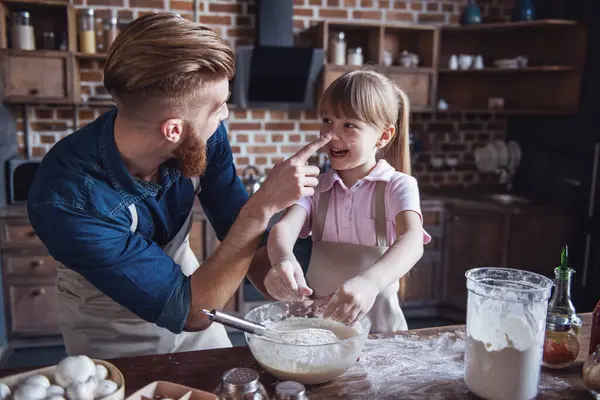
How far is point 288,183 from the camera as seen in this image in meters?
1.21

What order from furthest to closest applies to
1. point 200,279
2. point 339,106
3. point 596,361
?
1. point 339,106
2. point 200,279
3. point 596,361

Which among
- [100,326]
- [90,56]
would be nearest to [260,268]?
[100,326]

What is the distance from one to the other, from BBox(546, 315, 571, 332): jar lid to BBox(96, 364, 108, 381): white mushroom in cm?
Answer: 87

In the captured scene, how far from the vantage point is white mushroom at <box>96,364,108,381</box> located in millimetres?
853

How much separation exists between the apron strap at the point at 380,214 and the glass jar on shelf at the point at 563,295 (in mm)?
500

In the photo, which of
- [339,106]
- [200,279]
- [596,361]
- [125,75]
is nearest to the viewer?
[596,361]

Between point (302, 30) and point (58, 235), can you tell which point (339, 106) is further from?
point (302, 30)

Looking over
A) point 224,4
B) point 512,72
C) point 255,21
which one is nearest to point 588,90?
point 512,72

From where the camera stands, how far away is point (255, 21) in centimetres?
354

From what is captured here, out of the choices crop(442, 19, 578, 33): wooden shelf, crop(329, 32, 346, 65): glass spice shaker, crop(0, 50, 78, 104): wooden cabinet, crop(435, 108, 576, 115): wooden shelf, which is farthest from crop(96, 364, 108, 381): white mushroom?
crop(442, 19, 578, 33): wooden shelf

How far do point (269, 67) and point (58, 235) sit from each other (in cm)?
245

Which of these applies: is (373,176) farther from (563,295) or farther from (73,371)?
(73,371)

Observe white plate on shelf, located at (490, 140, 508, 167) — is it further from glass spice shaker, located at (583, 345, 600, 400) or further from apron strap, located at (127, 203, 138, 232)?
apron strap, located at (127, 203, 138, 232)

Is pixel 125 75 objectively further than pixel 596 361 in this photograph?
Yes
